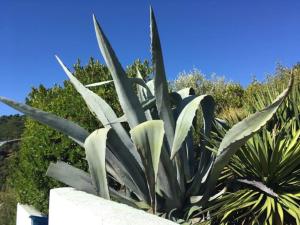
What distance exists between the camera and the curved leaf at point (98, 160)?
4.14 metres

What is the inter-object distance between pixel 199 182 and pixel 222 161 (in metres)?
0.57

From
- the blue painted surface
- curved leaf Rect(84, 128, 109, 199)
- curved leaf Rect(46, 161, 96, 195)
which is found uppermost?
the blue painted surface

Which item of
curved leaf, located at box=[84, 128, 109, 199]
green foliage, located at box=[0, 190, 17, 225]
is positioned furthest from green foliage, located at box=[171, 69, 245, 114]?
curved leaf, located at box=[84, 128, 109, 199]

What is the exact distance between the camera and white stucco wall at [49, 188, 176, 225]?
11.5 ft

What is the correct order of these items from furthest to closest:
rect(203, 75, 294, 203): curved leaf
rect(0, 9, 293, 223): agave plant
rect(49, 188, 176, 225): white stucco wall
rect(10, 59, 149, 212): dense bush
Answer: rect(10, 59, 149, 212): dense bush, rect(0, 9, 293, 223): agave plant, rect(203, 75, 294, 203): curved leaf, rect(49, 188, 176, 225): white stucco wall

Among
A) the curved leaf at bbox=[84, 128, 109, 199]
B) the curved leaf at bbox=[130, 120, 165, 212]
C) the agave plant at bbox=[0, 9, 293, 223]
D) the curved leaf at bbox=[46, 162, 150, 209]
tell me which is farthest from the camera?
the curved leaf at bbox=[46, 162, 150, 209]

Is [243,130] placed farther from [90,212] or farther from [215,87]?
[215,87]

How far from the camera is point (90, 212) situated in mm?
3934

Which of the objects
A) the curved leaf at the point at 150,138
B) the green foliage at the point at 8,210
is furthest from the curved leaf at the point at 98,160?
the green foliage at the point at 8,210

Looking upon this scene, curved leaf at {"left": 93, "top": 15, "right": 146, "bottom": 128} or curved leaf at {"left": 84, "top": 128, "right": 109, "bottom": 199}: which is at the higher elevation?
curved leaf at {"left": 93, "top": 15, "right": 146, "bottom": 128}

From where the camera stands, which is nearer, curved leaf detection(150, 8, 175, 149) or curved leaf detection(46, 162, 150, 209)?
curved leaf detection(150, 8, 175, 149)

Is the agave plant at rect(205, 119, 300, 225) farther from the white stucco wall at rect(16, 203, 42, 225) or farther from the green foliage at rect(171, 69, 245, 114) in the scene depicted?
the green foliage at rect(171, 69, 245, 114)

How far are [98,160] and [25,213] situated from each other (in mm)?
4561

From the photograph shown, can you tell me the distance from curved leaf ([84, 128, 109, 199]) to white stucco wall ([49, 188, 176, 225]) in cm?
14
